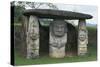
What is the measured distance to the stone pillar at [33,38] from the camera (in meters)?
2.75

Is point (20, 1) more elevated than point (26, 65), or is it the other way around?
point (20, 1)

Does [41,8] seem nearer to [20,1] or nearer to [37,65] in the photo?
[20,1]

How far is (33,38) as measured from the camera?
2.77 m

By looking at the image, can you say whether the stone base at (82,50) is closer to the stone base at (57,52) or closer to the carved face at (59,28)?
the stone base at (57,52)

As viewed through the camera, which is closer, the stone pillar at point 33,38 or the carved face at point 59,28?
the stone pillar at point 33,38

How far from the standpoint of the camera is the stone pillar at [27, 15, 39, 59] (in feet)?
9.01

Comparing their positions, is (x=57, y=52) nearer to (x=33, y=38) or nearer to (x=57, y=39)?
(x=57, y=39)

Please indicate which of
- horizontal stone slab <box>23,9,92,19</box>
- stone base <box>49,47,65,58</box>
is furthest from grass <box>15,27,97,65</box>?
horizontal stone slab <box>23,9,92,19</box>

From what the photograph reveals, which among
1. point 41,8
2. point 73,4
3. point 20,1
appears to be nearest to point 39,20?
point 41,8

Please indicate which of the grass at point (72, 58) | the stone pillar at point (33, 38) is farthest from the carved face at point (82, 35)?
the stone pillar at point (33, 38)

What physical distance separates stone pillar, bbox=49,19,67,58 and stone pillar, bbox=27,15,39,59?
0.20 meters

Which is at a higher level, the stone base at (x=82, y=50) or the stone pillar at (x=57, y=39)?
the stone pillar at (x=57, y=39)

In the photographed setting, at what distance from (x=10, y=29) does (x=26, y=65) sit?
50 cm

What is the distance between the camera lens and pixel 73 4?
298 centimetres
